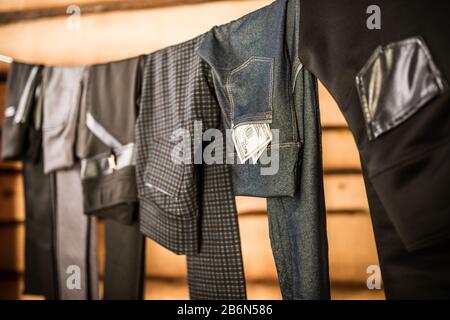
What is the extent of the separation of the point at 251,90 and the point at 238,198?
0.57 metres

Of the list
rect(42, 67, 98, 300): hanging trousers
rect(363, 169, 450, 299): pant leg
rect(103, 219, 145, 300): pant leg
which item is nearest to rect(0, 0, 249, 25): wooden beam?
rect(42, 67, 98, 300): hanging trousers

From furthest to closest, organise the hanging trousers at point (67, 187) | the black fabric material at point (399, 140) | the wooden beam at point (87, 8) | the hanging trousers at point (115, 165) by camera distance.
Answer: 1. the wooden beam at point (87, 8)
2. the hanging trousers at point (67, 187)
3. the hanging trousers at point (115, 165)
4. the black fabric material at point (399, 140)

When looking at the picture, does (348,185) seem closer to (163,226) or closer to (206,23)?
(163,226)

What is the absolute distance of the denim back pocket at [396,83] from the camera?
566mm

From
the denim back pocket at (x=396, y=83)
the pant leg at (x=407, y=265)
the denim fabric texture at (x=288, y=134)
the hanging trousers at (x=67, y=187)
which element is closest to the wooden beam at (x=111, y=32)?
the hanging trousers at (x=67, y=187)

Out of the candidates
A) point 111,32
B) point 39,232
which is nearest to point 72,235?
point 39,232

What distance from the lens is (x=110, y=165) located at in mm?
1118

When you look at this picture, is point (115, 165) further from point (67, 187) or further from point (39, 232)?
point (39, 232)

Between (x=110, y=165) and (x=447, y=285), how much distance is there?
3.10ft

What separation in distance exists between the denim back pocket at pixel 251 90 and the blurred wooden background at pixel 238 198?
1.41 ft

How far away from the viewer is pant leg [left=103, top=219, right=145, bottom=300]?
3.83 ft

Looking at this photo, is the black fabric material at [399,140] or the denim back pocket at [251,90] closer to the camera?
the black fabric material at [399,140]

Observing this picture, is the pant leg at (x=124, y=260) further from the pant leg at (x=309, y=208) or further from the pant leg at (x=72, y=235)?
the pant leg at (x=309, y=208)
